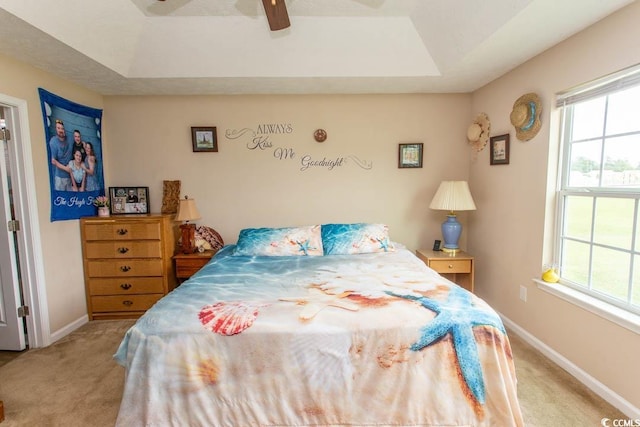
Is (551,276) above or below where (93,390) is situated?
above

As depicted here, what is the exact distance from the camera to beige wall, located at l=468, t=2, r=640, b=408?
68.6 inches

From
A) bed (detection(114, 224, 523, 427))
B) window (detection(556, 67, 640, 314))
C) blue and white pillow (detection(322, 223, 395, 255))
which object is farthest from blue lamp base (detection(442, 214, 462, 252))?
bed (detection(114, 224, 523, 427))

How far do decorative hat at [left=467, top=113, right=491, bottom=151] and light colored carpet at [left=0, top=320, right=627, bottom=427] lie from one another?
185 cm

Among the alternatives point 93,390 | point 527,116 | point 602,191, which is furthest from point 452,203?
point 93,390

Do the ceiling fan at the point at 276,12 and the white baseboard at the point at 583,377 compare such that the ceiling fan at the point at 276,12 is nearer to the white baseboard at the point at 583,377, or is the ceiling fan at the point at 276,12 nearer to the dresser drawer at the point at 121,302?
the dresser drawer at the point at 121,302

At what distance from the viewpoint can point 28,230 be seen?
2.38m

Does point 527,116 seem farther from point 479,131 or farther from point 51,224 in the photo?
point 51,224

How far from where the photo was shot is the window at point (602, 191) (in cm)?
176

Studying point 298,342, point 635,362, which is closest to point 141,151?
point 298,342

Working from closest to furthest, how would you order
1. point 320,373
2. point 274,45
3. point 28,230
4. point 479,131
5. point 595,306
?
point 320,373, point 595,306, point 28,230, point 274,45, point 479,131

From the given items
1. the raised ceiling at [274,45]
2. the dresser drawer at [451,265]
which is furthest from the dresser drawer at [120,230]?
the dresser drawer at [451,265]

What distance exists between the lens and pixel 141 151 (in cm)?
325

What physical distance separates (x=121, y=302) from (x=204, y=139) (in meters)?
1.82

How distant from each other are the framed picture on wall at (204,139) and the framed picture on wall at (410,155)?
2.00 metres
